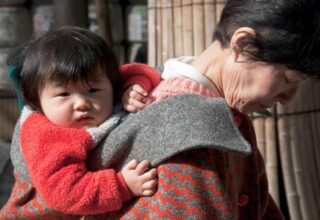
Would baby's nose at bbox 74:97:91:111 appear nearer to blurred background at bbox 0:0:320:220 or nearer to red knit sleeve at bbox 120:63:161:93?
red knit sleeve at bbox 120:63:161:93

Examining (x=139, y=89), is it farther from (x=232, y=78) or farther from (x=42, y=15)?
Result: (x=42, y=15)

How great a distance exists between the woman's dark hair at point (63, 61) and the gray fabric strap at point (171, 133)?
165mm

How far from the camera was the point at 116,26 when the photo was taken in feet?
17.4

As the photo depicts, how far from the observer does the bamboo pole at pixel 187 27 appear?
152 inches

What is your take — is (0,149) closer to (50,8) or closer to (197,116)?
(50,8)

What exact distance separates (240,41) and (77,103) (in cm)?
45

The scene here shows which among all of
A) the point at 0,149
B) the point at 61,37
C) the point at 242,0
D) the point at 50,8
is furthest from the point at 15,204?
the point at 50,8

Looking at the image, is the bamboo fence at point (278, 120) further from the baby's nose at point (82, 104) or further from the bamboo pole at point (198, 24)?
the baby's nose at point (82, 104)

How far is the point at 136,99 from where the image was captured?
2.07 metres

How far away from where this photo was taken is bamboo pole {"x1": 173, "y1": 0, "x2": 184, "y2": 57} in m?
3.87

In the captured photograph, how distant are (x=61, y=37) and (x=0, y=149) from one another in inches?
93.1

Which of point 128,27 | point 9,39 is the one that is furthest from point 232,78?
point 9,39

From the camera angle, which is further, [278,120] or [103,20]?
[103,20]

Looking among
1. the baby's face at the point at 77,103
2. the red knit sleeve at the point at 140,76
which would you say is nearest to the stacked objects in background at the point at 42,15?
the red knit sleeve at the point at 140,76
